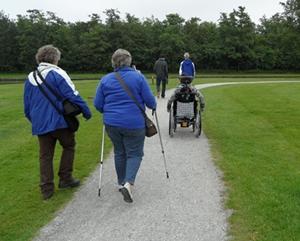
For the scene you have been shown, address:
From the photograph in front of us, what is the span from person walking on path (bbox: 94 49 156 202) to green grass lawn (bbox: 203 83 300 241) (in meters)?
1.37

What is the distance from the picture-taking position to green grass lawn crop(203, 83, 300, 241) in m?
5.14

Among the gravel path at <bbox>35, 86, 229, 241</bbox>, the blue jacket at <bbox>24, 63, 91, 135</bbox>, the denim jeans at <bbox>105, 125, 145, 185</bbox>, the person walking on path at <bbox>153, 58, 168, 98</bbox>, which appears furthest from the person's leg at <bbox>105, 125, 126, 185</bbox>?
the person walking on path at <bbox>153, 58, 168, 98</bbox>

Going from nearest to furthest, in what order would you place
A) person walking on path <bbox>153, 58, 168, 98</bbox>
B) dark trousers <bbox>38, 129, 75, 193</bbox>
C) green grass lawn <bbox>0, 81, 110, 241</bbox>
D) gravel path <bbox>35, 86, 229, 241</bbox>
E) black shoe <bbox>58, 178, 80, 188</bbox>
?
gravel path <bbox>35, 86, 229, 241</bbox> → green grass lawn <bbox>0, 81, 110, 241</bbox> → dark trousers <bbox>38, 129, 75, 193</bbox> → black shoe <bbox>58, 178, 80, 188</bbox> → person walking on path <bbox>153, 58, 168, 98</bbox>

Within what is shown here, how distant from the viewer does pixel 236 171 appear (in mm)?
A: 7496

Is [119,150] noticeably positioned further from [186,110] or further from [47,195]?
[186,110]

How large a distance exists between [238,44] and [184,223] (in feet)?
229

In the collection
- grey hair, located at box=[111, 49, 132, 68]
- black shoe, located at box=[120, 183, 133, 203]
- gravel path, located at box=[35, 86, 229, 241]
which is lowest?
gravel path, located at box=[35, 86, 229, 241]

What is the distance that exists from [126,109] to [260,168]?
2977mm

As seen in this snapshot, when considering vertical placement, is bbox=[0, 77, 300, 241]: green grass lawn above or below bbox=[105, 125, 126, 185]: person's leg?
below

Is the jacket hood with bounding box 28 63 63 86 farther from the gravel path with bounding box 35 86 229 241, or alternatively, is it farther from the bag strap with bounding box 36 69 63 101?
the gravel path with bounding box 35 86 229 241

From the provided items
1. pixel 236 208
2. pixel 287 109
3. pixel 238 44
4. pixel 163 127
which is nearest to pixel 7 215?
pixel 236 208

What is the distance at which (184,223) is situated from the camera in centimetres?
524

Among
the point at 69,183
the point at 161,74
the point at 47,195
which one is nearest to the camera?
the point at 47,195

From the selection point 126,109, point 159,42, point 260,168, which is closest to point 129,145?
point 126,109
